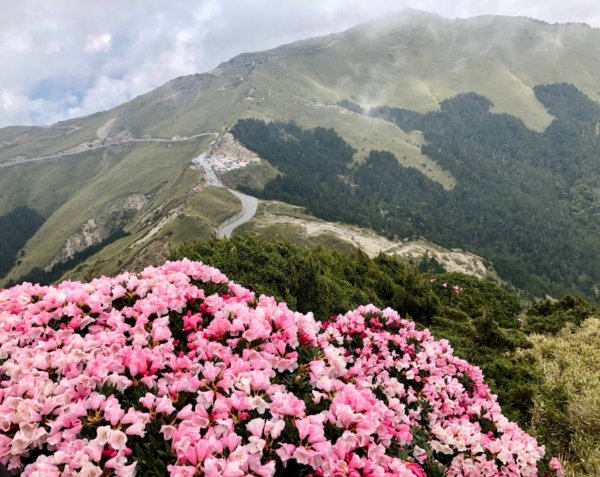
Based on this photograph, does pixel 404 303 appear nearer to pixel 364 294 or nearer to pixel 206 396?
pixel 364 294

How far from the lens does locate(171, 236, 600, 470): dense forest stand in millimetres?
12844

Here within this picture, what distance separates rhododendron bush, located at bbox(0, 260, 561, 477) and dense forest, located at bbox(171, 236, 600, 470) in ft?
16.1

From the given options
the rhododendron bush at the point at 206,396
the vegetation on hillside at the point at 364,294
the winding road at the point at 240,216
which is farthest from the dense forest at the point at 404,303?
the winding road at the point at 240,216

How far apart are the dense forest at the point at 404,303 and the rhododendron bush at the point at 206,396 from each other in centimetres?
491

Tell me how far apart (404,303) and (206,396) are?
58.6ft

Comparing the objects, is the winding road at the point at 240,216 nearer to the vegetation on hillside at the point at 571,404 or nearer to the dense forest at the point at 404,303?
the dense forest at the point at 404,303

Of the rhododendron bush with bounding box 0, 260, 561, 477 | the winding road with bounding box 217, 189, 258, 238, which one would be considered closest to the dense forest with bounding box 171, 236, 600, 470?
the rhododendron bush with bounding box 0, 260, 561, 477

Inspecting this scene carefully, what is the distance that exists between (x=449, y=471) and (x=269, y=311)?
402 cm

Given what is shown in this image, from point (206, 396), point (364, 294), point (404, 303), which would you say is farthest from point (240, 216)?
point (206, 396)

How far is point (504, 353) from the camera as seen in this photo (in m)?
17.2

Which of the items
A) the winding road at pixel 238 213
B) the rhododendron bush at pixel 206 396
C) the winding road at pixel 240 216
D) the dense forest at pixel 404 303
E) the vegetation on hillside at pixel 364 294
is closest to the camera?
the rhododendron bush at pixel 206 396

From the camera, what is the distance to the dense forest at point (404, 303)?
12.8 meters

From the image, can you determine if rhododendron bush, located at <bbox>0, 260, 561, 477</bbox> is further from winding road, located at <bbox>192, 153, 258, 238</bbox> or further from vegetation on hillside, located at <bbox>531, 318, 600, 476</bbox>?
winding road, located at <bbox>192, 153, 258, 238</bbox>

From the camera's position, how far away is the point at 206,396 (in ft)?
16.6
